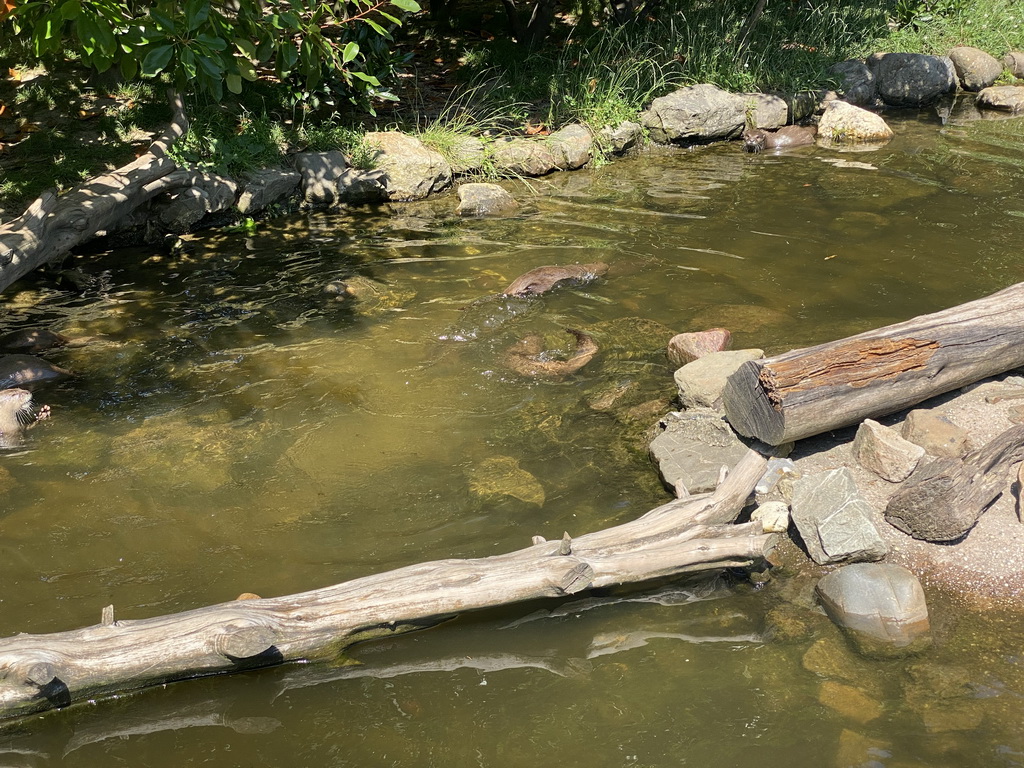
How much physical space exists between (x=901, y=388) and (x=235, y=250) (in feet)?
18.8

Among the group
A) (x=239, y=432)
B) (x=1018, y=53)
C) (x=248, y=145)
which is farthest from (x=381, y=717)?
(x=1018, y=53)

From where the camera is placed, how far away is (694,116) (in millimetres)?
10703

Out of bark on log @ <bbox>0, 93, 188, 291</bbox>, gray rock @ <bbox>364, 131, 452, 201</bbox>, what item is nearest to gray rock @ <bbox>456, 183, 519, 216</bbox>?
gray rock @ <bbox>364, 131, 452, 201</bbox>

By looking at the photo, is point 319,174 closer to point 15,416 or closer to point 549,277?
point 549,277

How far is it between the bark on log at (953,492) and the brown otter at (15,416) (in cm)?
487

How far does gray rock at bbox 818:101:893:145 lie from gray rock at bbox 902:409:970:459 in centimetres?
707

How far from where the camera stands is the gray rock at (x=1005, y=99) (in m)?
12.2

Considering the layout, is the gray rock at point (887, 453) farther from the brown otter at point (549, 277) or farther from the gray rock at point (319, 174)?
the gray rock at point (319, 174)

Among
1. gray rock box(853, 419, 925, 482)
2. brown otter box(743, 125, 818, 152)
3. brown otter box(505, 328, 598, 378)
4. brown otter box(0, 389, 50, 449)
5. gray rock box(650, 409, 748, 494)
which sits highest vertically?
brown otter box(743, 125, 818, 152)

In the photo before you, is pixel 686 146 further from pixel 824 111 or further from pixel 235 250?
pixel 235 250

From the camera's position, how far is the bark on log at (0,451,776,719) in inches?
133

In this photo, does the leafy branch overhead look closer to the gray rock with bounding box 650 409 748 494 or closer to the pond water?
the pond water

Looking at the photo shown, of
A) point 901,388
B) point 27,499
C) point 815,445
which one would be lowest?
point 27,499

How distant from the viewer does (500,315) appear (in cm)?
A: 667
